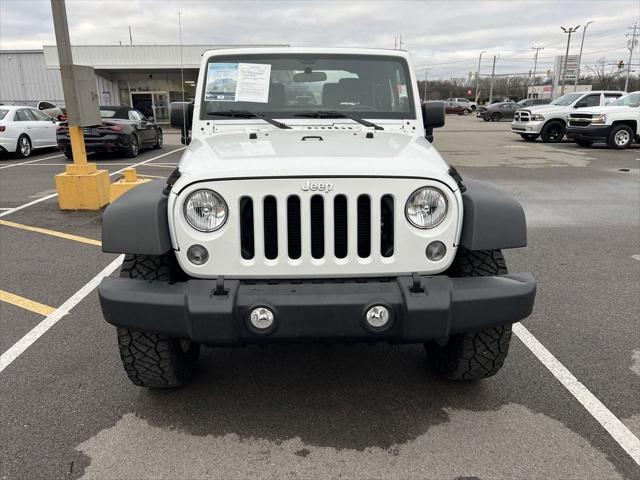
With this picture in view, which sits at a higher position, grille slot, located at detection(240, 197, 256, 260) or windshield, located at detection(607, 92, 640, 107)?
windshield, located at detection(607, 92, 640, 107)

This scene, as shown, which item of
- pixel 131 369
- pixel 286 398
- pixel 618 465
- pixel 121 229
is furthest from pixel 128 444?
pixel 618 465

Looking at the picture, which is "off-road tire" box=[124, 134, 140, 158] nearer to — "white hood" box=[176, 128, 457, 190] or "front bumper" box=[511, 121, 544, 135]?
"white hood" box=[176, 128, 457, 190]

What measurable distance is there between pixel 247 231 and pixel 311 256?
1.12 ft

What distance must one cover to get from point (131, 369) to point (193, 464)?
0.64 metres

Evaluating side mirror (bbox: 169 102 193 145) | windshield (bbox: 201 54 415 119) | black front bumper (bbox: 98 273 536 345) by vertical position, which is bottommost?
black front bumper (bbox: 98 273 536 345)

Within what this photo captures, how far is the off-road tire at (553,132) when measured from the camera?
1961 centimetres

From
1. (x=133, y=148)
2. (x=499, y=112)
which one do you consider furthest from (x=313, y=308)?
(x=499, y=112)

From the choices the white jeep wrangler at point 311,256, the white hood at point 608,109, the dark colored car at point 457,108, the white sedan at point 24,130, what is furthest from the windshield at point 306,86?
the dark colored car at point 457,108

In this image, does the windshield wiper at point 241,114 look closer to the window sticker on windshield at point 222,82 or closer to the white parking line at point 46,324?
the window sticker on windshield at point 222,82

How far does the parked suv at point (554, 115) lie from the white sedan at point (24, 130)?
16.4m

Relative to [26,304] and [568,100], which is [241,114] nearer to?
[26,304]

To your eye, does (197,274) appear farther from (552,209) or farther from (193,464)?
(552,209)

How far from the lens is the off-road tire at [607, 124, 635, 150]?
1680 cm

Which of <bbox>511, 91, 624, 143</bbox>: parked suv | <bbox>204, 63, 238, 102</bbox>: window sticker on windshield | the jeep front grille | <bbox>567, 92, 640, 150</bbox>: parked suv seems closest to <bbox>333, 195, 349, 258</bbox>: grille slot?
the jeep front grille
